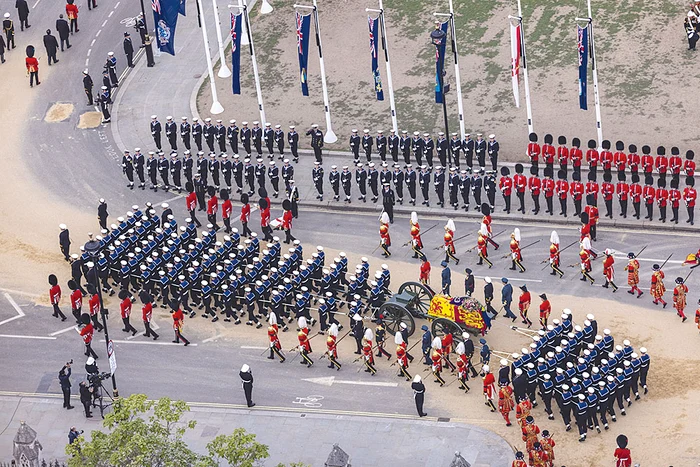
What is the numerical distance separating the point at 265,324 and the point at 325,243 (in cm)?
555

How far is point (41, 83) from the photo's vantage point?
75375 mm

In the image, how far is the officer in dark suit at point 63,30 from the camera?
252ft

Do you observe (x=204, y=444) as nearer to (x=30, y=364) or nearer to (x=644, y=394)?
(x=30, y=364)

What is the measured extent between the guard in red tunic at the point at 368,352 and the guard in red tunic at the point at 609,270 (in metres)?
8.50

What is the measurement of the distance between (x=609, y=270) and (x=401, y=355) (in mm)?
8386

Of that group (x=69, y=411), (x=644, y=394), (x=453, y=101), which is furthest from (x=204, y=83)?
(x=644, y=394)

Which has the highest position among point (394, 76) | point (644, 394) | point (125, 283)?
point (394, 76)

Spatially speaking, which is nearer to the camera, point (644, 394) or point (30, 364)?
point (644, 394)

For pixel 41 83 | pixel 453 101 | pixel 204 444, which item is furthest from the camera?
pixel 41 83

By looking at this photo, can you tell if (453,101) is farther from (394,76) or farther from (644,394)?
(644,394)

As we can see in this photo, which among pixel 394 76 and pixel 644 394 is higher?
pixel 394 76

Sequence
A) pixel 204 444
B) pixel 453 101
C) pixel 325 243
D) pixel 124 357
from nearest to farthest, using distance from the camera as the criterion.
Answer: pixel 204 444 < pixel 124 357 < pixel 325 243 < pixel 453 101

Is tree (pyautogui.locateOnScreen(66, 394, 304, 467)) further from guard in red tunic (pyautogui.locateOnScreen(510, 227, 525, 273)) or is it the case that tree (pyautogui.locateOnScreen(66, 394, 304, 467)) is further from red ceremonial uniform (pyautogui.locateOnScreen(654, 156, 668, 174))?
red ceremonial uniform (pyautogui.locateOnScreen(654, 156, 668, 174))

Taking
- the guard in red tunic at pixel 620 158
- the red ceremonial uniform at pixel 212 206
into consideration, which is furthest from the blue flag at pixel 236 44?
the guard in red tunic at pixel 620 158
